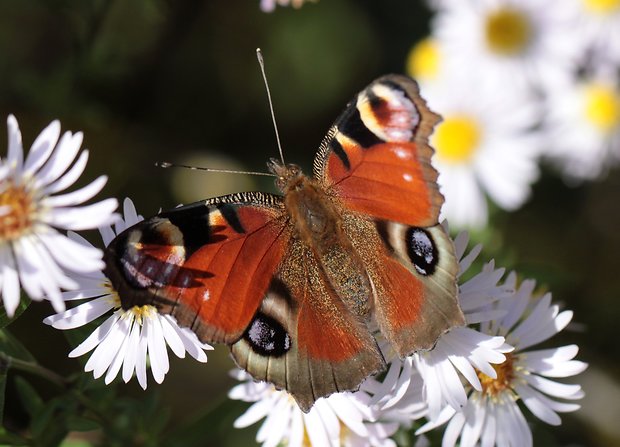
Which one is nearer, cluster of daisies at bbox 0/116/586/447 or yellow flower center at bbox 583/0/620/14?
cluster of daisies at bbox 0/116/586/447

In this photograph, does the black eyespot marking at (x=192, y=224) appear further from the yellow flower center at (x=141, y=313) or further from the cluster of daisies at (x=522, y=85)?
the cluster of daisies at (x=522, y=85)

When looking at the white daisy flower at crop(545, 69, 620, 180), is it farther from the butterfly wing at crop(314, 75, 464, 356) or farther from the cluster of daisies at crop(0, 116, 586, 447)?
the butterfly wing at crop(314, 75, 464, 356)

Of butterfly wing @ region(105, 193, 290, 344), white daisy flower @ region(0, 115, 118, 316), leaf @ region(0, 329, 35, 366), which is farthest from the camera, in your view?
leaf @ region(0, 329, 35, 366)

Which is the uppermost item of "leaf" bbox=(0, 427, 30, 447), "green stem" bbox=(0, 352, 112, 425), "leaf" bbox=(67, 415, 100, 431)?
"green stem" bbox=(0, 352, 112, 425)

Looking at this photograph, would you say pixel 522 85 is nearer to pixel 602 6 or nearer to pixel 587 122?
pixel 587 122

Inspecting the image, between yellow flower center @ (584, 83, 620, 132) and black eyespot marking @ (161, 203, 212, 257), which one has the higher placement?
yellow flower center @ (584, 83, 620, 132)

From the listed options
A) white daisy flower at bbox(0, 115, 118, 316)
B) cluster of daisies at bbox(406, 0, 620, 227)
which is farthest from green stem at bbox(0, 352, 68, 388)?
cluster of daisies at bbox(406, 0, 620, 227)

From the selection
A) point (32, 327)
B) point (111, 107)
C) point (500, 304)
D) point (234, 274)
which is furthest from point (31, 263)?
point (111, 107)
